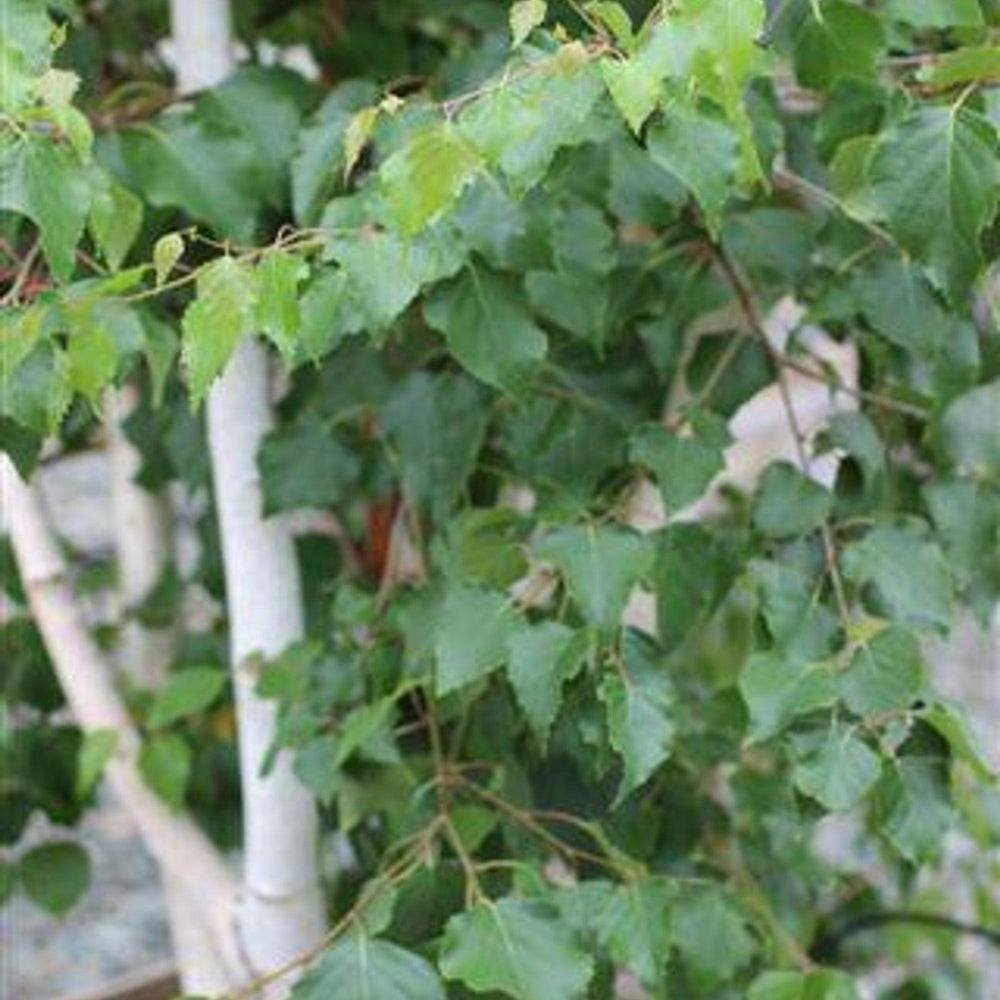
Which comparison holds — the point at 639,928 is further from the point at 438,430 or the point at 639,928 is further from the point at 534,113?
the point at 534,113

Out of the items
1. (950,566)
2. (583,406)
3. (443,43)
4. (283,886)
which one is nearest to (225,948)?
(283,886)

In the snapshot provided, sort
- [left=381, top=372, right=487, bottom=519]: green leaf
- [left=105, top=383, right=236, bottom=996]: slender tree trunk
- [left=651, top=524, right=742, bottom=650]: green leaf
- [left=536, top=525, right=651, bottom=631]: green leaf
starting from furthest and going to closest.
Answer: [left=105, top=383, right=236, bottom=996]: slender tree trunk
[left=381, top=372, right=487, bottom=519]: green leaf
[left=651, top=524, right=742, bottom=650]: green leaf
[left=536, top=525, right=651, bottom=631]: green leaf

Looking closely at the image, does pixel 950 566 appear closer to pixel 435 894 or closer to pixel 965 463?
pixel 965 463

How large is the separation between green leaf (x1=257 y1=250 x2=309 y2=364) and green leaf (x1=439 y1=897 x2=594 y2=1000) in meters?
0.30

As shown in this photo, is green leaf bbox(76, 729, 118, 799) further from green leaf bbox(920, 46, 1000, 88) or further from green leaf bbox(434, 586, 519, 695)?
green leaf bbox(920, 46, 1000, 88)

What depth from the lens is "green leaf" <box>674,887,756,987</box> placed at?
110 centimetres

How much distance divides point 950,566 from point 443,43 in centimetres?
63

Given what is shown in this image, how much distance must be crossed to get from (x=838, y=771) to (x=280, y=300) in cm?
35

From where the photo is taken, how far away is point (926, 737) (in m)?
0.94

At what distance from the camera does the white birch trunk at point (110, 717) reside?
4.42 feet

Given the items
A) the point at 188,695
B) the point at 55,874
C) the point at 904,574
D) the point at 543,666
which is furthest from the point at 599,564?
the point at 55,874

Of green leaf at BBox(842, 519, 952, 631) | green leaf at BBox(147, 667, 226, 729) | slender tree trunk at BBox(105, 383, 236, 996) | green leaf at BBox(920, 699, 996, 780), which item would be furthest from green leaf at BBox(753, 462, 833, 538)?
slender tree trunk at BBox(105, 383, 236, 996)

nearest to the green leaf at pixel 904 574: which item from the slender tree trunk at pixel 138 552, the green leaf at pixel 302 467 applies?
the green leaf at pixel 302 467

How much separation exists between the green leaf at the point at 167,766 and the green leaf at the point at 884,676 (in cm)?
59
